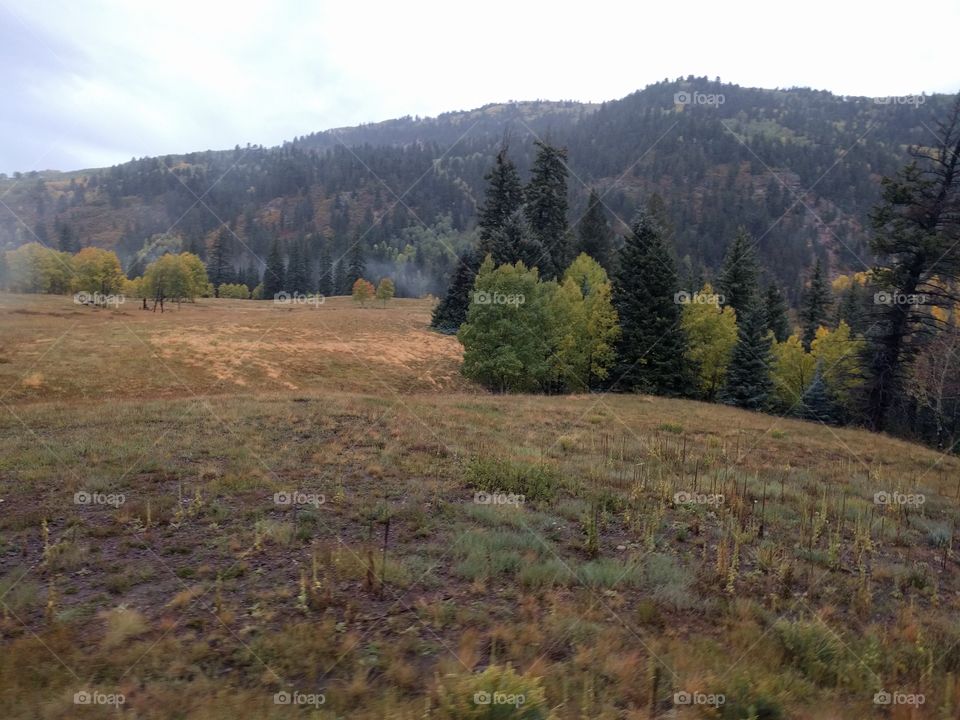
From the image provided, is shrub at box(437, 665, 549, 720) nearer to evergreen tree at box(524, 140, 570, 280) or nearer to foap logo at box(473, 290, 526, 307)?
foap logo at box(473, 290, 526, 307)

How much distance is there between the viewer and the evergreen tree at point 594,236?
176ft

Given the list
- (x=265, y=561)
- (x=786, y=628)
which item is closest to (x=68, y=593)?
(x=265, y=561)

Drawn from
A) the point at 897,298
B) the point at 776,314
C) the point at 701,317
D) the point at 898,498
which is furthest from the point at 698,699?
the point at 776,314

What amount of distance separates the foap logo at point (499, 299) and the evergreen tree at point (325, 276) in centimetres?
9379

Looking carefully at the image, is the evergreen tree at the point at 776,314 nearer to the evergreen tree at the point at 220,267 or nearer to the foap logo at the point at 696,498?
the foap logo at the point at 696,498

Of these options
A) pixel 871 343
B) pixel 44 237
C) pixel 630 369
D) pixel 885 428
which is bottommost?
pixel 885 428

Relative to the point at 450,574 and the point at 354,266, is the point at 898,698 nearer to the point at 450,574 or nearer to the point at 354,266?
the point at 450,574

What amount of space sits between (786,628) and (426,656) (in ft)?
14.0

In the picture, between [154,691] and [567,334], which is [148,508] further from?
[567,334]

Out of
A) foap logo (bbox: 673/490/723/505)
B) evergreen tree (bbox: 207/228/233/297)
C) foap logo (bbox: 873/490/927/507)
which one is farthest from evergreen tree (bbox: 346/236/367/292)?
foap logo (bbox: 873/490/927/507)

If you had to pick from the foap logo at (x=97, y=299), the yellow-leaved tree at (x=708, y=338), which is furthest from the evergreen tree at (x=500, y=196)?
the foap logo at (x=97, y=299)

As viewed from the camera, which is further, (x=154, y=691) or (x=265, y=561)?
(x=265, y=561)

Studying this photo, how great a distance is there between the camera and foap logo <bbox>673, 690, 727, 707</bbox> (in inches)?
196

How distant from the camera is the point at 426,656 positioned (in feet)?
18.4
